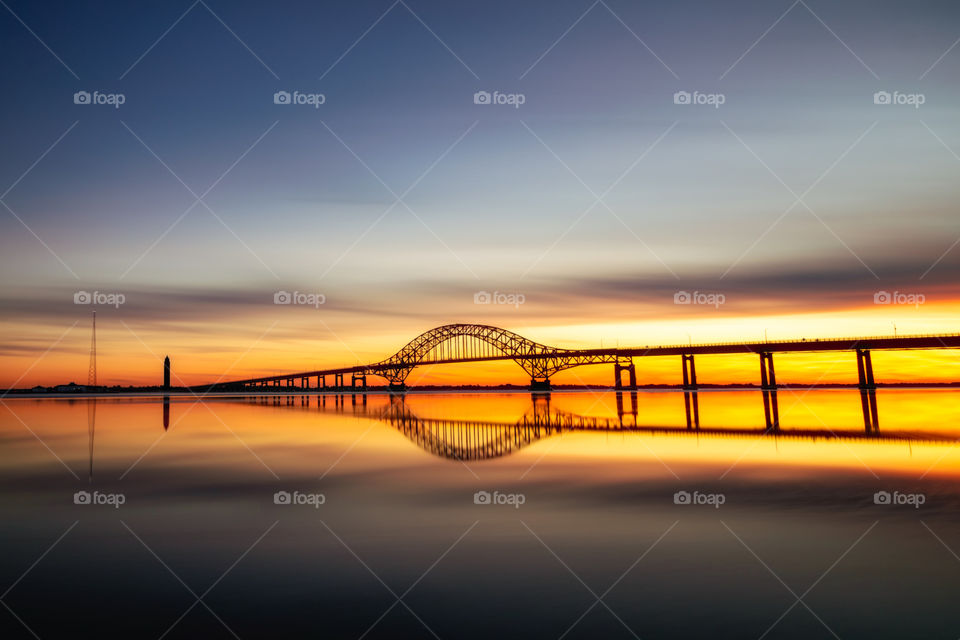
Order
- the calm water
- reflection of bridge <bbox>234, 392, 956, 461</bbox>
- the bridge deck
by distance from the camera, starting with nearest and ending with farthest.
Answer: the calm water
reflection of bridge <bbox>234, 392, 956, 461</bbox>
the bridge deck

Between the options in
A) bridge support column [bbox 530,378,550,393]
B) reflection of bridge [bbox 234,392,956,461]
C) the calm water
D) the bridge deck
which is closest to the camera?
the calm water

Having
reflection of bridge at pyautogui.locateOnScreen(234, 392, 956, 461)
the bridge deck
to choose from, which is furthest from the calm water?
the bridge deck

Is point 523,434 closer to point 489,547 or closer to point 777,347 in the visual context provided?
point 489,547

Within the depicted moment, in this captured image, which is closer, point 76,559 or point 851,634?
point 851,634

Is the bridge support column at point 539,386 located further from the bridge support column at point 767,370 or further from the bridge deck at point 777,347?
the bridge support column at point 767,370

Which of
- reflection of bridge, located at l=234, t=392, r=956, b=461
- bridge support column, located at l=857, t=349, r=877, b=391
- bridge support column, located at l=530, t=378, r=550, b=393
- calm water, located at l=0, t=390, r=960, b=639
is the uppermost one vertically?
bridge support column, located at l=530, t=378, r=550, b=393

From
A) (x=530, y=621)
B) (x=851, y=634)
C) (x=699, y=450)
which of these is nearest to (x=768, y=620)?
(x=851, y=634)

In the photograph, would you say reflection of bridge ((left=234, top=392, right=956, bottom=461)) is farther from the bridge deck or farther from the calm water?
the bridge deck

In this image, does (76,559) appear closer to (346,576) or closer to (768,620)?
(346,576)

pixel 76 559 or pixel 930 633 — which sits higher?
pixel 76 559
